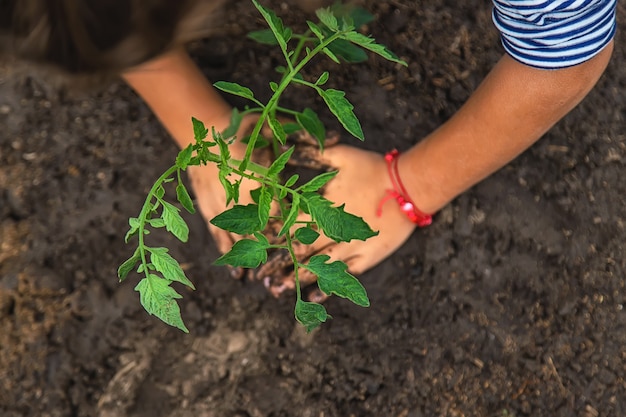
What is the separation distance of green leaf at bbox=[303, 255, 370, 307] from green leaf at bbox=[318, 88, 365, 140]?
0.53 ft

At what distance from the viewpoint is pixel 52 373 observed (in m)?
1.48

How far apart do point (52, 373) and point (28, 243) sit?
30cm

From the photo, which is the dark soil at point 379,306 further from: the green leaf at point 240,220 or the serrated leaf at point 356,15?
the green leaf at point 240,220

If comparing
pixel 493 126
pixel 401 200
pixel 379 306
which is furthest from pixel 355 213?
pixel 493 126

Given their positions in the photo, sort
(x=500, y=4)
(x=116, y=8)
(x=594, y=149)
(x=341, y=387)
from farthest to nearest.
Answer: (x=594, y=149), (x=341, y=387), (x=116, y=8), (x=500, y=4)

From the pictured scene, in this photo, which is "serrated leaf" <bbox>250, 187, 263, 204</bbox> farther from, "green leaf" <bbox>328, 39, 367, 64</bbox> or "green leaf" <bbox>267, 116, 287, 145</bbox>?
"green leaf" <bbox>328, 39, 367, 64</bbox>

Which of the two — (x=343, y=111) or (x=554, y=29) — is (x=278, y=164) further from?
(x=554, y=29)

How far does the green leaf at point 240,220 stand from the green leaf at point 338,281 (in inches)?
3.6

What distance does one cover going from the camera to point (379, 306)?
1.49 m

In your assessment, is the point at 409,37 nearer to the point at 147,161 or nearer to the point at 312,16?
the point at 312,16

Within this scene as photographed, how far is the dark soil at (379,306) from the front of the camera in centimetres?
146

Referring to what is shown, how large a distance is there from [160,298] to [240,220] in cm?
14

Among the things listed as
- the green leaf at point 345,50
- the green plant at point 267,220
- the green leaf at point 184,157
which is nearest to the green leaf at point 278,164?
the green plant at point 267,220

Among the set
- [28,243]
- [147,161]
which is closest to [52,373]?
[28,243]
